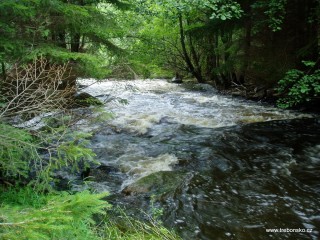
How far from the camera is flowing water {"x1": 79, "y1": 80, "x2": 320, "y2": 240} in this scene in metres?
4.43

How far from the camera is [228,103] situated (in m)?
12.7

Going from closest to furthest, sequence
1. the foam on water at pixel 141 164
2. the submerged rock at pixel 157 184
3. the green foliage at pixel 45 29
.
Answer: the green foliage at pixel 45 29
the submerged rock at pixel 157 184
the foam on water at pixel 141 164

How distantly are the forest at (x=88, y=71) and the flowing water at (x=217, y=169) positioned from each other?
520 millimetres

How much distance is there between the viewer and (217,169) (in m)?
6.22

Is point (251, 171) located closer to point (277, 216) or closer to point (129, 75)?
point (277, 216)

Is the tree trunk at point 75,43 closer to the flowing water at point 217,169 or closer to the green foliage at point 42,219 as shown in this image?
the flowing water at point 217,169

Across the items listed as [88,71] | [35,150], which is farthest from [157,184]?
[88,71]

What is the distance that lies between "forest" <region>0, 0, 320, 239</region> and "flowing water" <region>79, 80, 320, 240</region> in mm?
520

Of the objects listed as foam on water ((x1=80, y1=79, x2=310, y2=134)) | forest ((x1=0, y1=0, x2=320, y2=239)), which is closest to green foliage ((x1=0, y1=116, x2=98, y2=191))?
forest ((x1=0, y1=0, x2=320, y2=239))

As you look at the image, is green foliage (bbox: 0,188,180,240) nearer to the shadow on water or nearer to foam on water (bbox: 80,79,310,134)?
the shadow on water

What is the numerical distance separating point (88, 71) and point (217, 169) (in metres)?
4.17

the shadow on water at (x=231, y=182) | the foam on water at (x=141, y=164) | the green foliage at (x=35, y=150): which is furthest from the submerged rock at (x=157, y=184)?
the green foliage at (x=35, y=150)

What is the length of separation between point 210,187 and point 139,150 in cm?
249

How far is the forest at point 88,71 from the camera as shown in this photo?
129 inches
